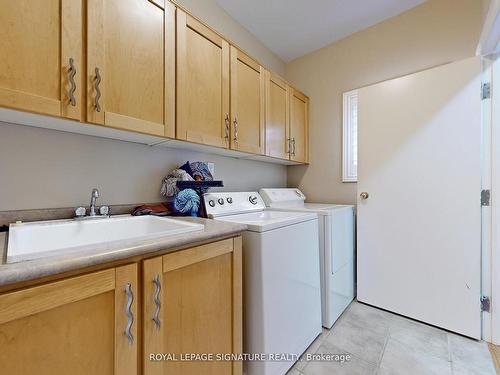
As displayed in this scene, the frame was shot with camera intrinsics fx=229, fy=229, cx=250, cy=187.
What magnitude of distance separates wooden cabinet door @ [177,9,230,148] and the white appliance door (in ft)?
4.57

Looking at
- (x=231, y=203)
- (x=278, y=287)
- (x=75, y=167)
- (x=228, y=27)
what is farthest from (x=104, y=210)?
(x=228, y=27)

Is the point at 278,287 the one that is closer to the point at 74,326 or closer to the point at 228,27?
the point at 74,326

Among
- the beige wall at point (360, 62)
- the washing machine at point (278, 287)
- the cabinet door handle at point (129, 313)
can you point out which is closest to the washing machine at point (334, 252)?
the washing machine at point (278, 287)

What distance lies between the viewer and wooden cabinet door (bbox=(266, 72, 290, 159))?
2046 millimetres

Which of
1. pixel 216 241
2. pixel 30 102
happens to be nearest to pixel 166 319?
pixel 216 241

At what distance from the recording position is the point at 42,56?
87cm

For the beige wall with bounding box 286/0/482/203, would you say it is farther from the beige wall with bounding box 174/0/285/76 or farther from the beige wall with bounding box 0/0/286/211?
the beige wall with bounding box 0/0/286/211

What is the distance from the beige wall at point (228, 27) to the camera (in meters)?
1.83

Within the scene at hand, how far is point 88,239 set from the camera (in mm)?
1109

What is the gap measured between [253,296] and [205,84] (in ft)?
4.28

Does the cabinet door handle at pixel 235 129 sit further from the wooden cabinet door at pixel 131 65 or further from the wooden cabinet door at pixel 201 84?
the wooden cabinet door at pixel 131 65

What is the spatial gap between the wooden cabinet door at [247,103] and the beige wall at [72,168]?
461 mm

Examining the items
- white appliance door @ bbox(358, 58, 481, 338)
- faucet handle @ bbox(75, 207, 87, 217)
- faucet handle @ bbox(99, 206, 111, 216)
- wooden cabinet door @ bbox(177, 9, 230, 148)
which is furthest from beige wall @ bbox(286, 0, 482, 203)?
faucet handle @ bbox(75, 207, 87, 217)

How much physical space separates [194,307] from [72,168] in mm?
954
